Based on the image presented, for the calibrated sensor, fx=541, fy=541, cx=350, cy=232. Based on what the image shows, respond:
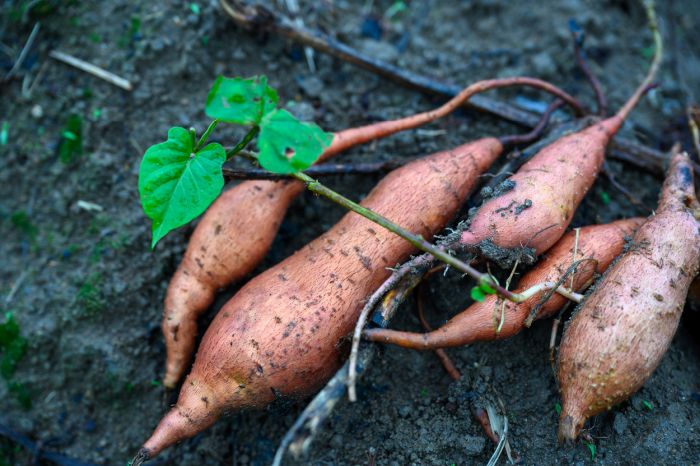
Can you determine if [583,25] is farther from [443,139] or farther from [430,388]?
[430,388]

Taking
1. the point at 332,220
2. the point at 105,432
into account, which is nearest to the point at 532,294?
the point at 332,220

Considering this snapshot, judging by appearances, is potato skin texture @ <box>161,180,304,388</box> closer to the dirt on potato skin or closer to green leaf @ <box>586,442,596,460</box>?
the dirt on potato skin

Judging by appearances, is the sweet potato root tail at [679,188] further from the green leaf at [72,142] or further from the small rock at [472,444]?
the green leaf at [72,142]

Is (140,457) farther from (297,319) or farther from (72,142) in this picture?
(72,142)

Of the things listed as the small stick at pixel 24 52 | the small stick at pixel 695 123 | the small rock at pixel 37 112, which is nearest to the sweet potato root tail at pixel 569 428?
the small stick at pixel 695 123

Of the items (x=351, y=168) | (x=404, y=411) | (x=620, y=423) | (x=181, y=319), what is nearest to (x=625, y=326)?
(x=620, y=423)
